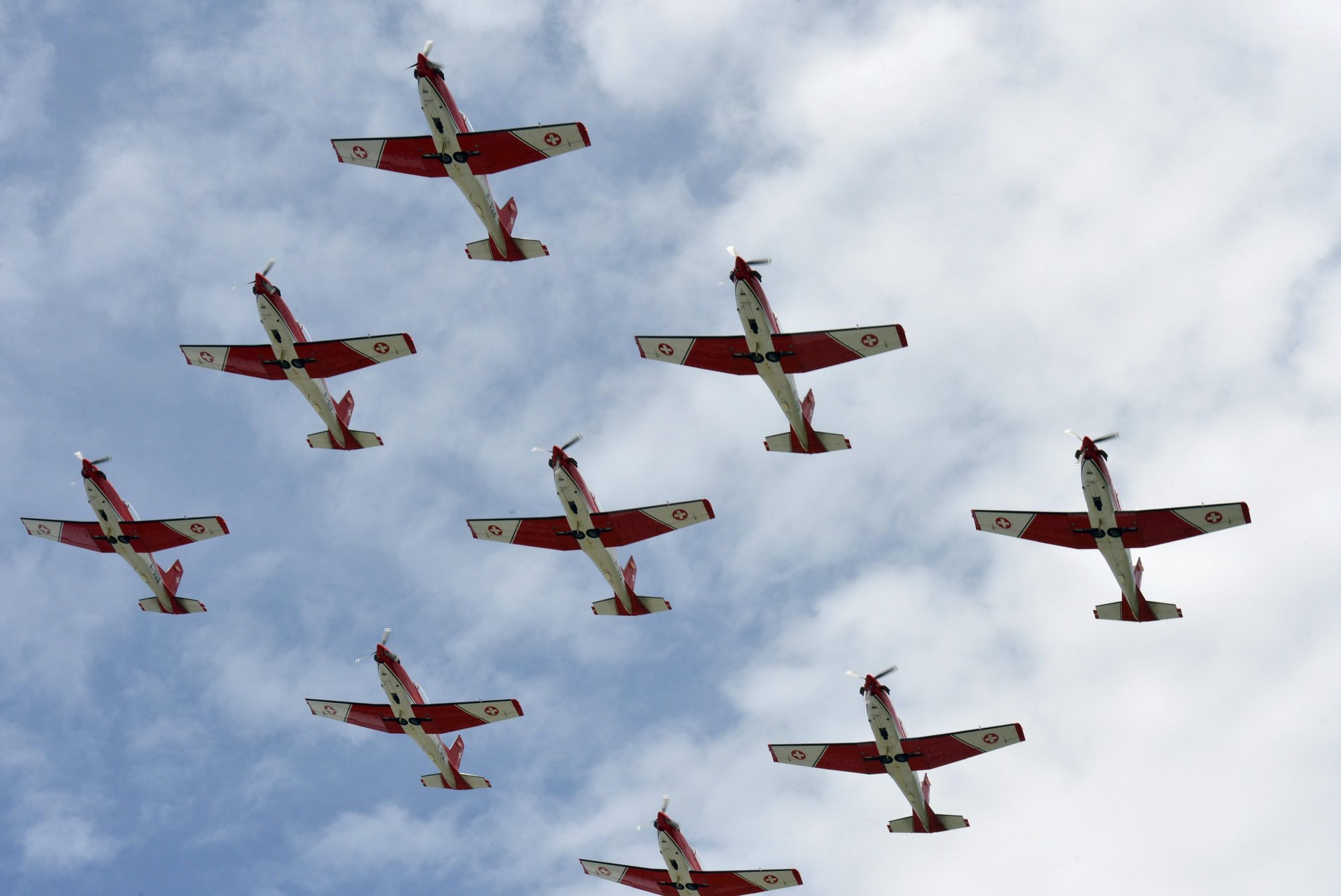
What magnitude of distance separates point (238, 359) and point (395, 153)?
422 inches

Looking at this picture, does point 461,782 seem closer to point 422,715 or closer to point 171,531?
point 422,715

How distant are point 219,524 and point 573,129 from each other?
23339 mm

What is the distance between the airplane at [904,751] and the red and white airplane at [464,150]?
2380 cm

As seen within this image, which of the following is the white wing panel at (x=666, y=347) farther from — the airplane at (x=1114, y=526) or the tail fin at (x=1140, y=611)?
the tail fin at (x=1140, y=611)

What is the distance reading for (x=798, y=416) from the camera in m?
57.1

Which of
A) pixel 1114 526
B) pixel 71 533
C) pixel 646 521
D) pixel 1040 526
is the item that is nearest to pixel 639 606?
pixel 646 521

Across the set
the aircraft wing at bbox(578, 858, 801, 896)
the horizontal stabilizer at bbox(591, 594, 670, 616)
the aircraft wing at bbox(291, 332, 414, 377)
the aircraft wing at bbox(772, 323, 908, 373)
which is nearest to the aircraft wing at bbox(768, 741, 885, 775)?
the aircraft wing at bbox(578, 858, 801, 896)

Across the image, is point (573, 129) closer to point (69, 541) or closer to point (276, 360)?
point (276, 360)

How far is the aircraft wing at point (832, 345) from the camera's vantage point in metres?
53.1

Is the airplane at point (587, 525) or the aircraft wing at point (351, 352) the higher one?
the aircraft wing at point (351, 352)

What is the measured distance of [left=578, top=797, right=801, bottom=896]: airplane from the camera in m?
60.7

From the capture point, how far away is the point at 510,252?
193ft

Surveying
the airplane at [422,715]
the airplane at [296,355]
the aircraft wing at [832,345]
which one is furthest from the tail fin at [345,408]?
the aircraft wing at [832,345]

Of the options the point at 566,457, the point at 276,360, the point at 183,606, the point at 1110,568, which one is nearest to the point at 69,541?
the point at 183,606
